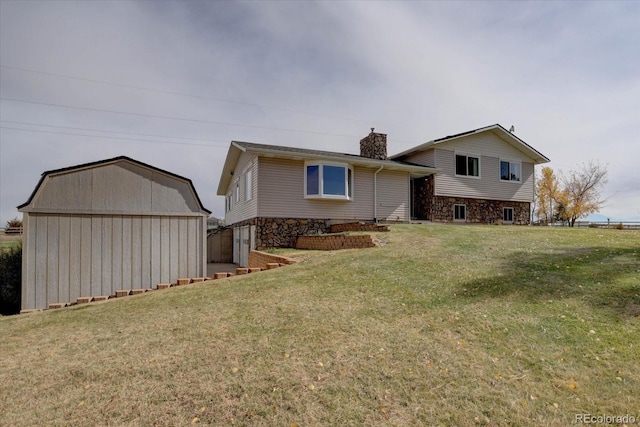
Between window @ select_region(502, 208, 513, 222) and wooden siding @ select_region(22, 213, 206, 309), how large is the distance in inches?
719

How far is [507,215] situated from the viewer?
1977 cm

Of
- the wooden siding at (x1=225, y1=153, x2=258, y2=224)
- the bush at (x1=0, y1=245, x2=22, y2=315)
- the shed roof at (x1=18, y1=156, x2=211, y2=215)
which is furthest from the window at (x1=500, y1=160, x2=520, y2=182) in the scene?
the bush at (x1=0, y1=245, x2=22, y2=315)

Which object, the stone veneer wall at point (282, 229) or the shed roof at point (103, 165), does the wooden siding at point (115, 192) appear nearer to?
the shed roof at point (103, 165)

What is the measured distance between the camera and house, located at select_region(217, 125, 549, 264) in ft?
44.1

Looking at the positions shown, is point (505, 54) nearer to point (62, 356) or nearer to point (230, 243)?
point (62, 356)

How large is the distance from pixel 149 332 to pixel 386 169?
1341cm

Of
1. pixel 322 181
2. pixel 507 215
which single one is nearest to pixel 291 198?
pixel 322 181

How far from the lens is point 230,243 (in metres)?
18.8

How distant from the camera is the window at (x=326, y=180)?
45.0 ft

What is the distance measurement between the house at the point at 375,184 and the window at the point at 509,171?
6 cm

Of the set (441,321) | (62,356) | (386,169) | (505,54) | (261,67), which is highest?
(261,67)

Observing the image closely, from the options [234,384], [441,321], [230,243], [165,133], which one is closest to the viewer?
[234,384]

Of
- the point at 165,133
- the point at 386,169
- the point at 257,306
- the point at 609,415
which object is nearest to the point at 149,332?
the point at 257,306

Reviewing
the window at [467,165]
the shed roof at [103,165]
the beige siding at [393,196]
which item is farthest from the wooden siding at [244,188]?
the window at [467,165]
